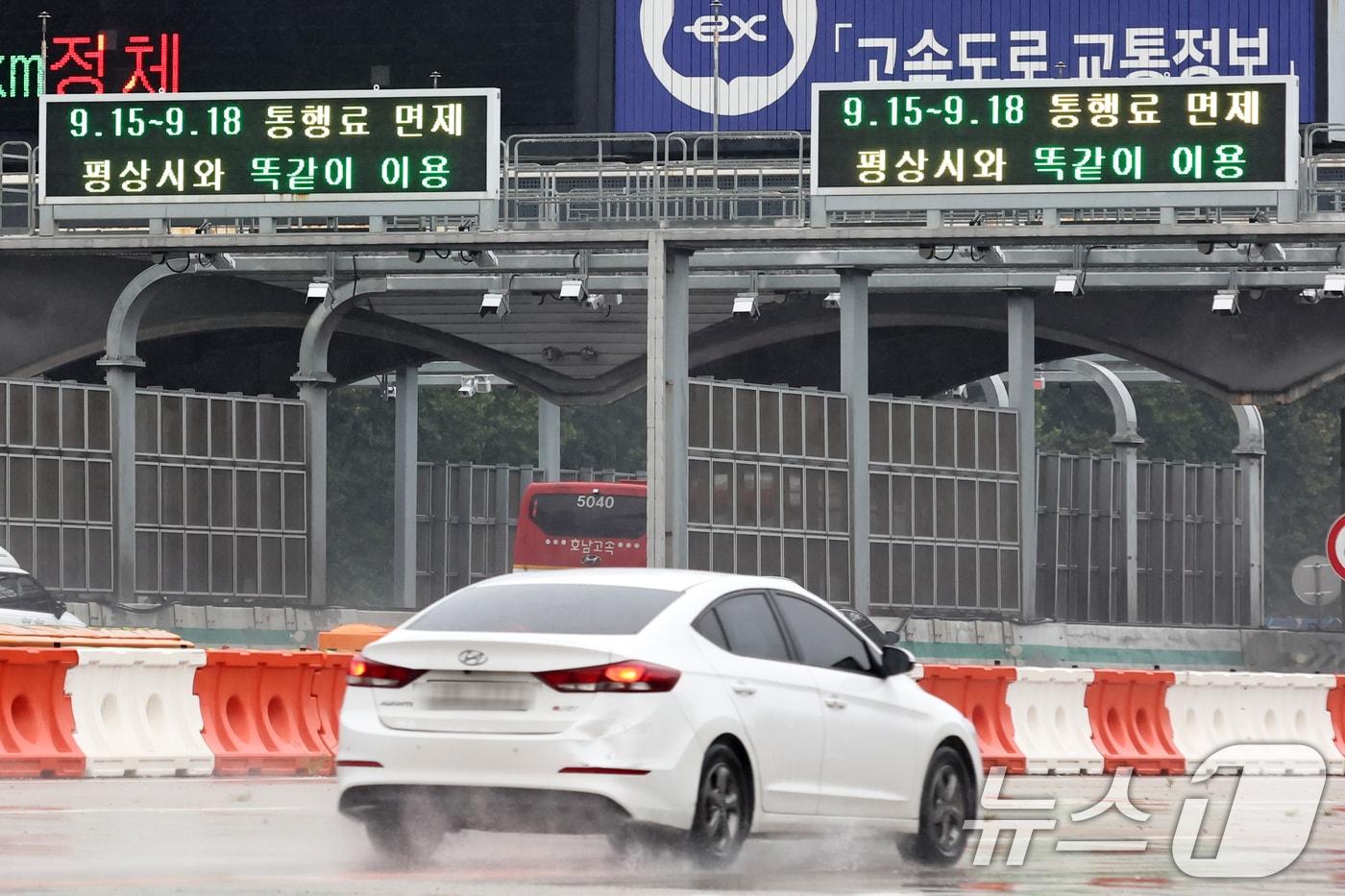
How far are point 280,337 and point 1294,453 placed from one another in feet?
199

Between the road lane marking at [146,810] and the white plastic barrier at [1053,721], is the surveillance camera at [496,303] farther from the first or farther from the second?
the road lane marking at [146,810]

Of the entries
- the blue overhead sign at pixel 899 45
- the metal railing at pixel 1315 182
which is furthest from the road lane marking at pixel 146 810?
the blue overhead sign at pixel 899 45

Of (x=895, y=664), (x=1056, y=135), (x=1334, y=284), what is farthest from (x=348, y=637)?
(x=1334, y=284)

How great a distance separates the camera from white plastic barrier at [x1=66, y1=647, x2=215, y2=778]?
1694 centimetres

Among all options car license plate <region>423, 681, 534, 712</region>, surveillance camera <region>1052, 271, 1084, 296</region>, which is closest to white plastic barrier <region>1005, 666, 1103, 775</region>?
car license plate <region>423, 681, 534, 712</region>

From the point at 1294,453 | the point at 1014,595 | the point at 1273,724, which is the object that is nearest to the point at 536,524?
the point at 1014,595

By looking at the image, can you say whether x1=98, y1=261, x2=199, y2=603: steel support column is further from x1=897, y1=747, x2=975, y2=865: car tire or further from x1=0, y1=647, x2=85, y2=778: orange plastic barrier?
x1=897, y1=747, x2=975, y2=865: car tire

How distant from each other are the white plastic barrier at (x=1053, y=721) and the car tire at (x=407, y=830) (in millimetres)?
10300

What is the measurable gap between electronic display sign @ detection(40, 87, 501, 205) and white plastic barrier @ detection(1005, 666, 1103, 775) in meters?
10.9

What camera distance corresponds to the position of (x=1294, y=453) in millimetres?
98375

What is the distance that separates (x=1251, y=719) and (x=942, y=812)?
11.1m

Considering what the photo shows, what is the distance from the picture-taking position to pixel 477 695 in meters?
10.6

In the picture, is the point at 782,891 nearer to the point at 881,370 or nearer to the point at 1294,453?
the point at 881,370

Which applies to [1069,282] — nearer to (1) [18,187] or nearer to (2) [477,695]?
(1) [18,187]
